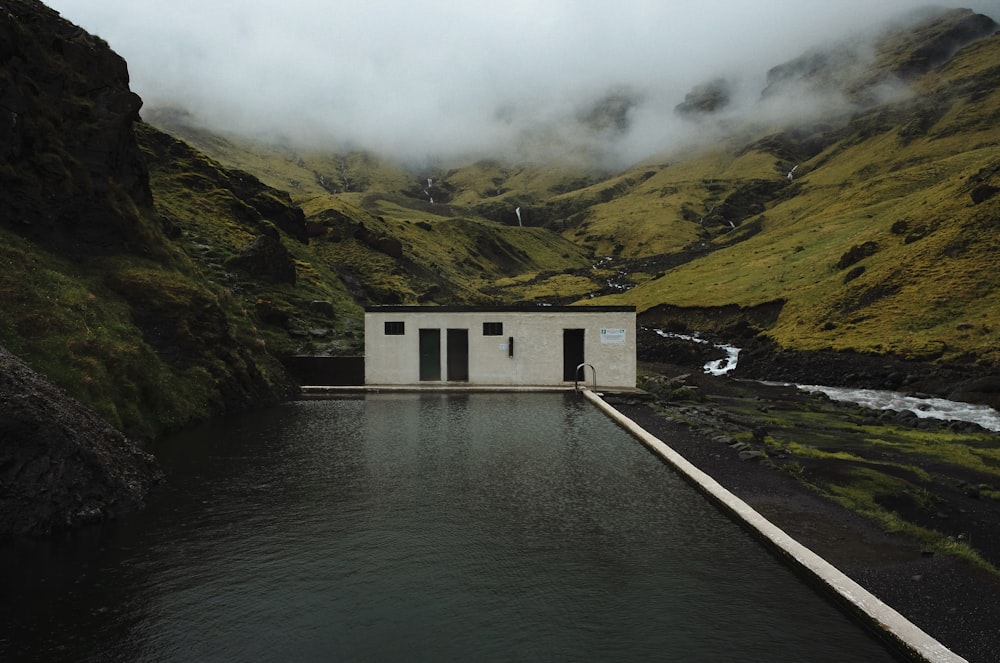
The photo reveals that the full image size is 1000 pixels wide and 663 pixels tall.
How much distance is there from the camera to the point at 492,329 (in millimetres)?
39031


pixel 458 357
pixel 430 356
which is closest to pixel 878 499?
pixel 430 356

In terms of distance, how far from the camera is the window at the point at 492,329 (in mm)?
38938

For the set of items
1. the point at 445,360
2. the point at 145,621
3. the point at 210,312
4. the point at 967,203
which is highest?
the point at 967,203

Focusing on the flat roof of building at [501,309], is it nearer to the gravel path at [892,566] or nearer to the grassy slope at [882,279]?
the gravel path at [892,566]

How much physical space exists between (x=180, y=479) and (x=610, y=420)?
18.5m

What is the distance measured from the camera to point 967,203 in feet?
237

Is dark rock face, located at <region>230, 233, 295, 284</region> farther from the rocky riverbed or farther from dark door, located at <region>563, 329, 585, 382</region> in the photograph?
the rocky riverbed

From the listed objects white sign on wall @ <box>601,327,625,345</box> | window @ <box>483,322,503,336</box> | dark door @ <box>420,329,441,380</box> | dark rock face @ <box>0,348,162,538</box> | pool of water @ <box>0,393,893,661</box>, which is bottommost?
pool of water @ <box>0,393,893,661</box>

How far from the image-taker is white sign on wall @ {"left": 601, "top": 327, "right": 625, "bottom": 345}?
3838cm

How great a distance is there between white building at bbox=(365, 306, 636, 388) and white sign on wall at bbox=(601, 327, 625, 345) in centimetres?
5

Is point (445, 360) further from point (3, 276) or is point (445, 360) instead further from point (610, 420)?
point (3, 276)

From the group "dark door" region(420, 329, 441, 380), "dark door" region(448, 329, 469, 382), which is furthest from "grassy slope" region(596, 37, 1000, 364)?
"dark door" region(420, 329, 441, 380)

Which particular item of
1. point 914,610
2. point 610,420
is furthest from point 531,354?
point 914,610

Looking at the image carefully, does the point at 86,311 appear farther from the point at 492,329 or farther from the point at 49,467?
the point at 492,329
